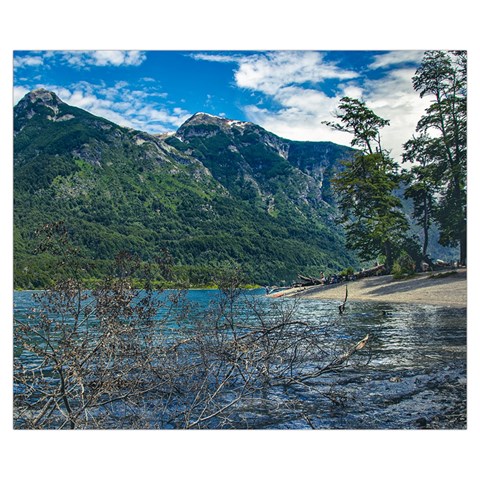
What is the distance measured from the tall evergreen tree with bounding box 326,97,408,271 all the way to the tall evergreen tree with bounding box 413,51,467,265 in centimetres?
112

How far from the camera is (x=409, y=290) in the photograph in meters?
15.8

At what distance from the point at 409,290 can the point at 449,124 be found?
818 cm

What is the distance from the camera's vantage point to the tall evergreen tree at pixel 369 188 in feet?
33.1

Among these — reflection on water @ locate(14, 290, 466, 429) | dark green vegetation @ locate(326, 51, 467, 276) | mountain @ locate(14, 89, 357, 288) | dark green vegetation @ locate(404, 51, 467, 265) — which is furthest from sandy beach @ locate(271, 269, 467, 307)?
reflection on water @ locate(14, 290, 466, 429)

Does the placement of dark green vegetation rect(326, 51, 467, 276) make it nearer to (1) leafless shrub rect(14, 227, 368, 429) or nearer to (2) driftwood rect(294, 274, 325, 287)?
(1) leafless shrub rect(14, 227, 368, 429)

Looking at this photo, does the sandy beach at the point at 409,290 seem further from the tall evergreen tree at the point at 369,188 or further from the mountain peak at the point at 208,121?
the mountain peak at the point at 208,121

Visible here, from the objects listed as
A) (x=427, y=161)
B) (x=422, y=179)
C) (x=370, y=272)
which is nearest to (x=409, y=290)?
(x=370, y=272)

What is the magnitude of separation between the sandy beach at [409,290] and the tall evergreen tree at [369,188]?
3.34 ft

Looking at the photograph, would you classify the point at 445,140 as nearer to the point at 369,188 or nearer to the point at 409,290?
the point at 369,188

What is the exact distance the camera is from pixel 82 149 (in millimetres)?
33219
